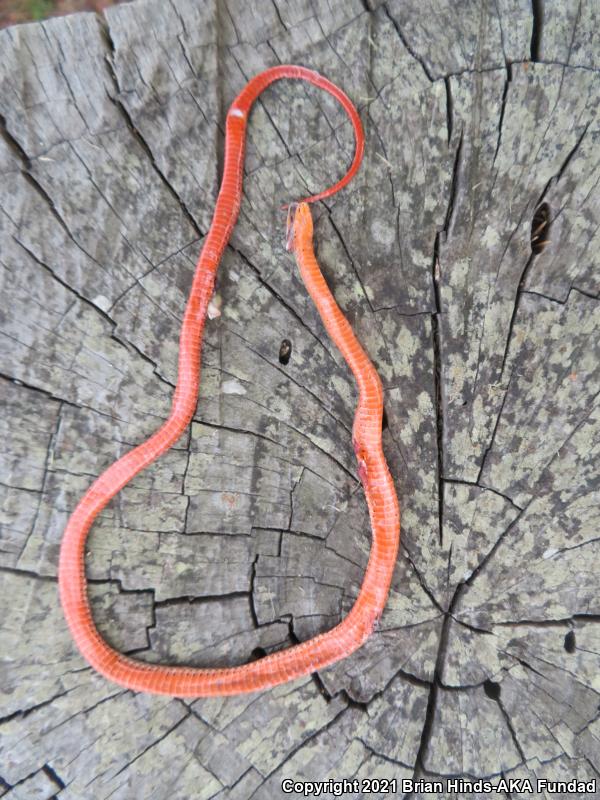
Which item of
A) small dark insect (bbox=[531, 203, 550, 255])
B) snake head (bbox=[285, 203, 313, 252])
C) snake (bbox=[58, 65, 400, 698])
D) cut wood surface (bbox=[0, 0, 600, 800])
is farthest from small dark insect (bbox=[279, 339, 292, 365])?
small dark insect (bbox=[531, 203, 550, 255])

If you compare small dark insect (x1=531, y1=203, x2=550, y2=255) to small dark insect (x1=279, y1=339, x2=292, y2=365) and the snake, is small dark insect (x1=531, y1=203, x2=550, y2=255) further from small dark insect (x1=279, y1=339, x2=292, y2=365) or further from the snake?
small dark insect (x1=279, y1=339, x2=292, y2=365)

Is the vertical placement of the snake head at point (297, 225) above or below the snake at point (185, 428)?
above

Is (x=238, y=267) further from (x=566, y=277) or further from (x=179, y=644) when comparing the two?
(x=179, y=644)

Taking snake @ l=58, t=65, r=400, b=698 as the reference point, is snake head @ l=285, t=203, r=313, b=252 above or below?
above

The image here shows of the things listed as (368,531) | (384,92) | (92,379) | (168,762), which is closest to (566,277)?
Answer: (384,92)

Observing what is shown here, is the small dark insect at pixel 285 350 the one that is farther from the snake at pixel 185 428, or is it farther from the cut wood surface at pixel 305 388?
the snake at pixel 185 428

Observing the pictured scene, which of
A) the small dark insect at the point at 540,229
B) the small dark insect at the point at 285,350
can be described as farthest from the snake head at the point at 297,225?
the small dark insect at the point at 540,229

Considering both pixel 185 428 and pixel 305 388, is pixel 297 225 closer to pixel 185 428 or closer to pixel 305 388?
pixel 305 388
